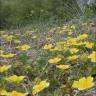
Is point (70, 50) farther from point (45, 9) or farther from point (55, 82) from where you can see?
point (45, 9)

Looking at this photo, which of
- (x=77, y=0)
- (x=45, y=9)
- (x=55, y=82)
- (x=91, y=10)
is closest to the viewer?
(x=55, y=82)

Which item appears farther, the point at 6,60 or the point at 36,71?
the point at 6,60

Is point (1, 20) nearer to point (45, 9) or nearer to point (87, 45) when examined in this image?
point (45, 9)

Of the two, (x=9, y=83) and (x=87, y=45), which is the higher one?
(x=87, y=45)

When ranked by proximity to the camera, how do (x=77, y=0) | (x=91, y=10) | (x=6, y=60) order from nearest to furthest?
1. (x=6, y=60)
2. (x=91, y=10)
3. (x=77, y=0)

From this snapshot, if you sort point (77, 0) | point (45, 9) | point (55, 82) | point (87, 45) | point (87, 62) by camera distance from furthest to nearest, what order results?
point (45, 9)
point (77, 0)
point (87, 45)
point (87, 62)
point (55, 82)

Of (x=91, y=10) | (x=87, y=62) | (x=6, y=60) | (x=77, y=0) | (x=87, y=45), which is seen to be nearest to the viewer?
(x=87, y=62)

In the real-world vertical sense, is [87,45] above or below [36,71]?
above

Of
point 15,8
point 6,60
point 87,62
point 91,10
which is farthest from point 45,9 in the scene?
point 87,62

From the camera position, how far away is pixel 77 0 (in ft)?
26.5

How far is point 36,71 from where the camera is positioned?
2.58 metres

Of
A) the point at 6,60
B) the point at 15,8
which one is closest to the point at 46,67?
the point at 6,60

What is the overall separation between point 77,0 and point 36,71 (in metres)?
5.67

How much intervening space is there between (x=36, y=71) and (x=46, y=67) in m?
0.08
